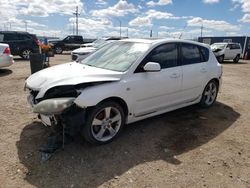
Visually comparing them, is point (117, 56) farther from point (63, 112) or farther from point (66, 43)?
point (66, 43)

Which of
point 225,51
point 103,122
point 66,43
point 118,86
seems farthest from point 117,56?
point 66,43

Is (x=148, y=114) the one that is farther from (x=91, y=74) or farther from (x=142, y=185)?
(x=142, y=185)

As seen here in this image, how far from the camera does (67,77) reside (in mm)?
3746

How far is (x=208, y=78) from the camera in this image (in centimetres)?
568

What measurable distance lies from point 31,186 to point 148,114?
2.32 meters

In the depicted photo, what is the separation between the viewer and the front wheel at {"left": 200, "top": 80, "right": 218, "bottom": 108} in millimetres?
5837

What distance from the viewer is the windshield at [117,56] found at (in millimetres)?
4227

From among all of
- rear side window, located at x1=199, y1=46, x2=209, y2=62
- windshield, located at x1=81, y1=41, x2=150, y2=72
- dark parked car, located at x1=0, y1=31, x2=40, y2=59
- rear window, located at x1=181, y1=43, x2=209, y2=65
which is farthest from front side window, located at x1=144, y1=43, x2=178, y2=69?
dark parked car, located at x1=0, y1=31, x2=40, y2=59

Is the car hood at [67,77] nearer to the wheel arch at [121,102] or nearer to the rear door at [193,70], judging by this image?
the wheel arch at [121,102]

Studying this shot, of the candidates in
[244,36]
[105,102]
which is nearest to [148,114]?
[105,102]

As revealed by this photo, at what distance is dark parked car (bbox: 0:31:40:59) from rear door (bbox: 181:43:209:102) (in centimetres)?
1278

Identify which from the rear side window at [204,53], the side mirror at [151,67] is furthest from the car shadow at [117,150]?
the rear side window at [204,53]

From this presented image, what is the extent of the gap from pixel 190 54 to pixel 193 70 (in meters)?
0.37

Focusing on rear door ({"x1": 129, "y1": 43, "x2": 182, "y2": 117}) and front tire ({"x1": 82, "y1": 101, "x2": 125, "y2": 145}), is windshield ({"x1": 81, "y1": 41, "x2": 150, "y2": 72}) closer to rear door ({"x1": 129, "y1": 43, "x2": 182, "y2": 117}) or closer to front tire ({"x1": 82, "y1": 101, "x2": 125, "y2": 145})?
rear door ({"x1": 129, "y1": 43, "x2": 182, "y2": 117})
